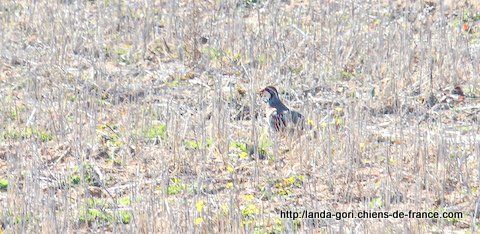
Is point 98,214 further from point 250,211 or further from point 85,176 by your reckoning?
point 250,211

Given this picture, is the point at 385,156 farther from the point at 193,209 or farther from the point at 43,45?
the point at 43,45

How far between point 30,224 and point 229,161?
2037 mm

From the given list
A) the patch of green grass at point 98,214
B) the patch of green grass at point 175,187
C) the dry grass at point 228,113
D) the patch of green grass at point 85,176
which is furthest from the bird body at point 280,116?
the patch of green grass at point 98,214

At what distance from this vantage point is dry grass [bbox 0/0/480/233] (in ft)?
23.5

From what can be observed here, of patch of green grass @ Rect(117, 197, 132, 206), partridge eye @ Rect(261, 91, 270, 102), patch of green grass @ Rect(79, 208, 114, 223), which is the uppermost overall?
partridge eye @ Rect(261, 91, 270, 102)

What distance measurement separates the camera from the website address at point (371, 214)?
6.82m

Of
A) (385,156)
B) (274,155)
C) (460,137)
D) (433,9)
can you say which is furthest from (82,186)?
(433,9)

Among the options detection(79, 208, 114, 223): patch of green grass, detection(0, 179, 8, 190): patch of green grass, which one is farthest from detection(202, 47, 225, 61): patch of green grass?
detection(79, 208, 114, 223): patch of green grass

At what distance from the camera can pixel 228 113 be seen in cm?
906

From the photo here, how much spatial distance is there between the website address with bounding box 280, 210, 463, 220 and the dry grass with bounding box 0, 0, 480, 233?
0.06 meters

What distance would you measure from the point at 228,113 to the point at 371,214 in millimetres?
2356

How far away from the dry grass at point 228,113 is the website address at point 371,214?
0.06 metres

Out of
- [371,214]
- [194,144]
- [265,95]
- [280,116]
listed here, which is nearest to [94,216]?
[194,144]

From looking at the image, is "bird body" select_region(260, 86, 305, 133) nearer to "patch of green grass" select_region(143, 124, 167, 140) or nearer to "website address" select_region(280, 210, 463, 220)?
"patch of green grass" select_region(143, 124, 167, 140)
